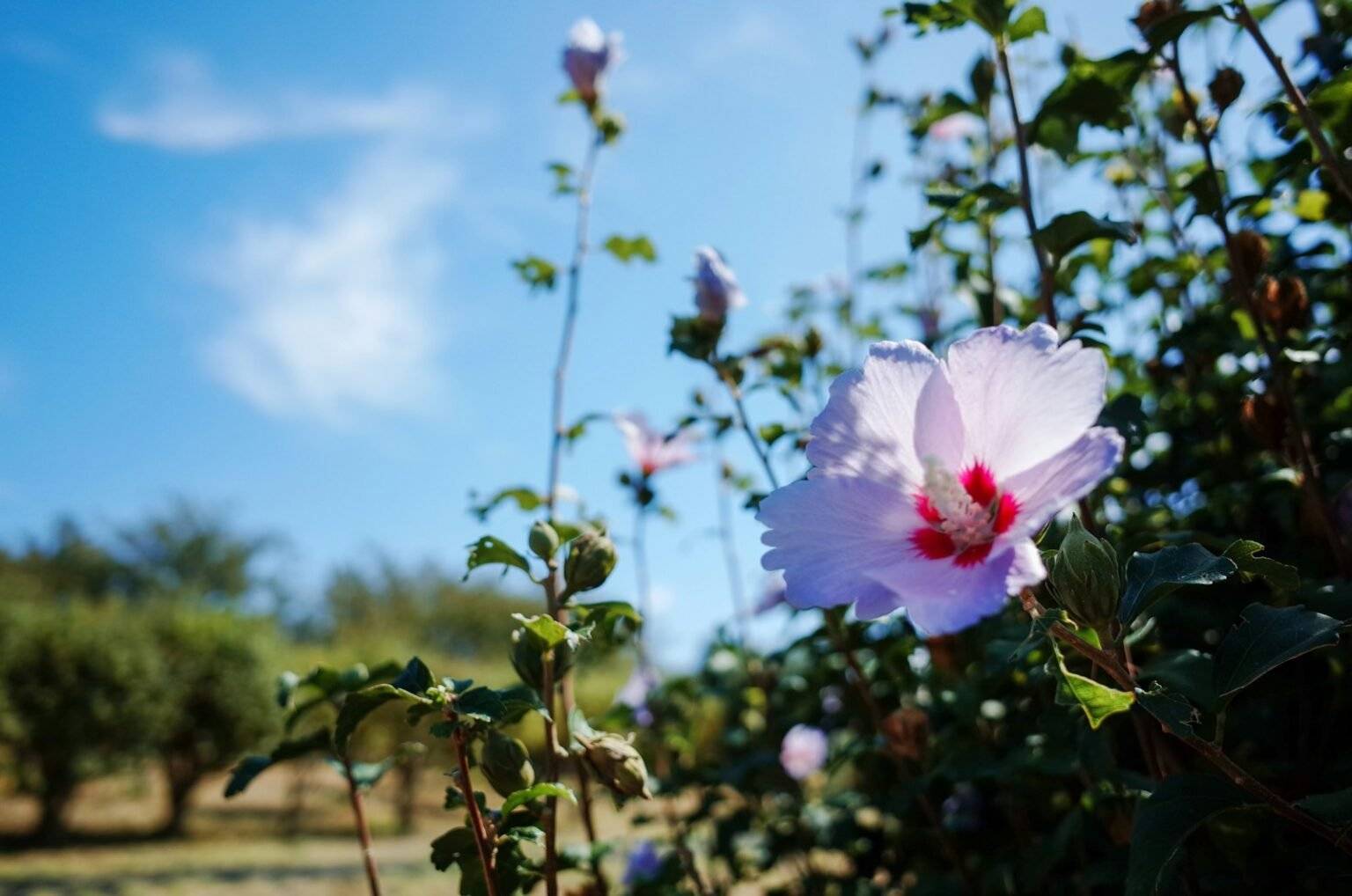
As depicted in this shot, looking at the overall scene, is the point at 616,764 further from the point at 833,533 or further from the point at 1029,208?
the point at 1029,208

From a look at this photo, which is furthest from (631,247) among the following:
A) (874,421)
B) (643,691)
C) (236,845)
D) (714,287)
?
(236,845)

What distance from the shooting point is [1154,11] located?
119 centimetres

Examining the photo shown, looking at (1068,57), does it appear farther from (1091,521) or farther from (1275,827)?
(1275,827)

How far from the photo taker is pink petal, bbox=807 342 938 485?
690 millimetres

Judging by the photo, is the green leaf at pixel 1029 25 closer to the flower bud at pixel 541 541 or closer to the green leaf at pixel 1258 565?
the green leaf at pixel 1258 565

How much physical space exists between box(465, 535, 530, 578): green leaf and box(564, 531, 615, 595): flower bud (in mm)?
50

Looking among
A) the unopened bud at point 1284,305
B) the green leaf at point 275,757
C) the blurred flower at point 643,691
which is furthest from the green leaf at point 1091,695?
the blurred flower at point 643,691

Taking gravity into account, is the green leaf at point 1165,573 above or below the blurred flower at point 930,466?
below

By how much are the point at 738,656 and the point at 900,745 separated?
0.94 m

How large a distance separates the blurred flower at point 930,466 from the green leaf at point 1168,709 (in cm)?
15

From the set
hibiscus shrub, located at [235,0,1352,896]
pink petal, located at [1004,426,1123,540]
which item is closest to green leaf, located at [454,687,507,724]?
hibiscus shrub, located at [235,0,1352,896]

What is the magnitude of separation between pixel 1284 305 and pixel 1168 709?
35.0 inches

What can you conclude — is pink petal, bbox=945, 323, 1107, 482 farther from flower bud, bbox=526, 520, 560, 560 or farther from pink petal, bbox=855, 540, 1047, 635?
flower bud, bbox=526, 520, 560, 560

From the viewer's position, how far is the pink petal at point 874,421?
0.69 metres
